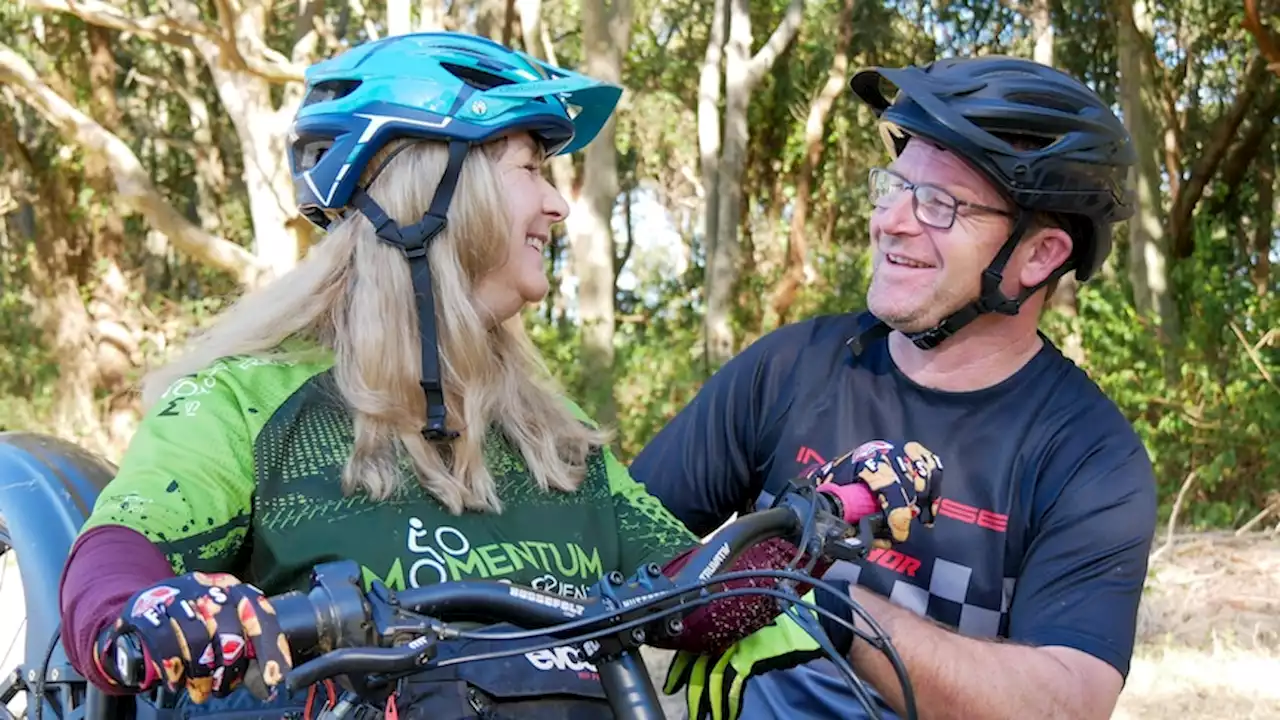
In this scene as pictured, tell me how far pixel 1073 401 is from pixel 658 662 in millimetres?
3146

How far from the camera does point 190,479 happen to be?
2023 mm

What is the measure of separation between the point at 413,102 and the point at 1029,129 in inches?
60.2

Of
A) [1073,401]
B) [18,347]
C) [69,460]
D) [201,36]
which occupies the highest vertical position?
[201,36]

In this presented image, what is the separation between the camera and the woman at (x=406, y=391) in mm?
2129

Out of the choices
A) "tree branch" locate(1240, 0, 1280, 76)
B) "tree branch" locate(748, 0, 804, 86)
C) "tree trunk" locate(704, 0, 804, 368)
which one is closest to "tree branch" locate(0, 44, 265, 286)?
"tree trunk" locate(704, 0, 804, 368)

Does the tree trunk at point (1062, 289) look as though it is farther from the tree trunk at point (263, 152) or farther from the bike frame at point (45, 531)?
the bike frame at point (45, 531)

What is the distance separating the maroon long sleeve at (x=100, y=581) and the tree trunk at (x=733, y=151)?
1450 centimetres

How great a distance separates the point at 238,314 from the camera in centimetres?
249

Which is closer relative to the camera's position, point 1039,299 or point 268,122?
point 1039,299

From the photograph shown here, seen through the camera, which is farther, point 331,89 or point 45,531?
point 45,531

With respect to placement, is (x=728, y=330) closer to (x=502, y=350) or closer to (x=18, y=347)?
(x=18, y=347)

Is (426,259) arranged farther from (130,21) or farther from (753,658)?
(130,21)

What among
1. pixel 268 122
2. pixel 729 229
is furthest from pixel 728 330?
pixel 268 122

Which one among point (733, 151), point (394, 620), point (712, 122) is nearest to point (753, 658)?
point (394, 620)
